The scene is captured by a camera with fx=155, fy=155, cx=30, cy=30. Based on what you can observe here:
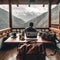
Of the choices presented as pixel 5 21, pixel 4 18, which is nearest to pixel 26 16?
pixel 5 21

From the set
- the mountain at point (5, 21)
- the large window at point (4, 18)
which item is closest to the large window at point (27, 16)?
the mountain at point (5, 21)

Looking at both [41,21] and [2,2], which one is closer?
[2,2]

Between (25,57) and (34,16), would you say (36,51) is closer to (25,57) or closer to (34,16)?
(25,57)

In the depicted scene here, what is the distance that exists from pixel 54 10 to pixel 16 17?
592 cm

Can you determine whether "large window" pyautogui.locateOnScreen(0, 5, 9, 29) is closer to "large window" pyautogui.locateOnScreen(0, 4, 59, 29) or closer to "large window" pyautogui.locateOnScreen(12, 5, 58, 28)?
"large window" pyautogui.locateOnScreen(0, 4, 59, 29)

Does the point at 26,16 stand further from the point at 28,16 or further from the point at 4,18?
the point at 4,18

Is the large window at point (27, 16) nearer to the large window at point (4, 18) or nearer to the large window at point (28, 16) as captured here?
the large window at point (28, 16)

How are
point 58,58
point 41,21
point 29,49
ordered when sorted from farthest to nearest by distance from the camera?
point 41,21, point 58,58, point 29,49

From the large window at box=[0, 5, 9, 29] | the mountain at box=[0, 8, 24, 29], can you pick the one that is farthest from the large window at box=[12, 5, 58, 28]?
the large window at box=[0, 5, 9, 29]

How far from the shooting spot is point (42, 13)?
23.9 meters

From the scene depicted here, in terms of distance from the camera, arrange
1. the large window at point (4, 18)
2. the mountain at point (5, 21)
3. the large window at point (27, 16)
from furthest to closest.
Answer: the large window at point (4, 18) < the mountain at point (5, 21) < the large window at point (27, 16)

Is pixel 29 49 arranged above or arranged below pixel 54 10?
below

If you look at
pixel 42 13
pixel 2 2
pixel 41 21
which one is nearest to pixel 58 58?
pixel 2 2

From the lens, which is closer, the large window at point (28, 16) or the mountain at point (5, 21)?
the large window at point (28, 16)
